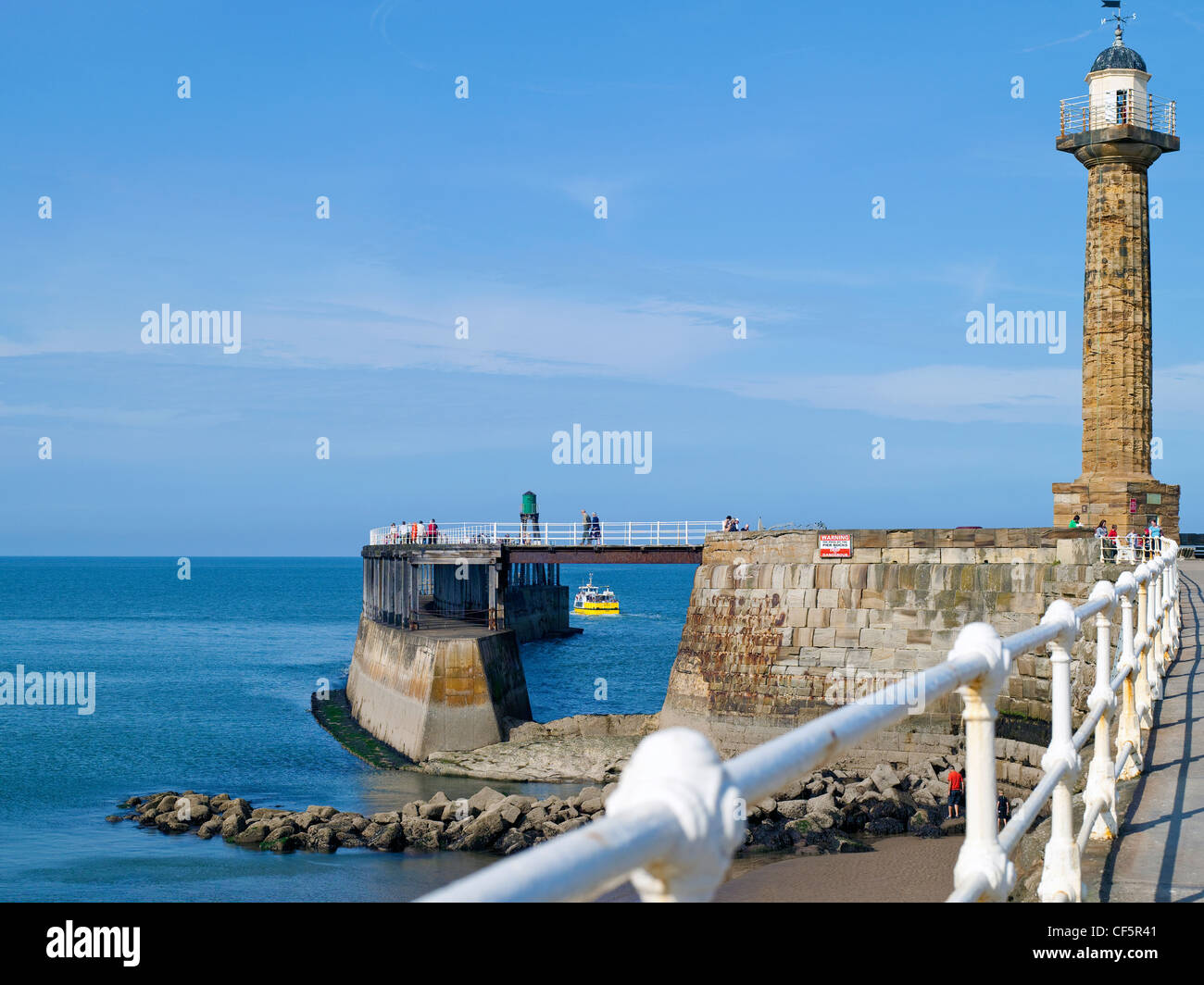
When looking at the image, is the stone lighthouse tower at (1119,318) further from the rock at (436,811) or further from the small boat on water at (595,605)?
the small boat on water at (595,605)

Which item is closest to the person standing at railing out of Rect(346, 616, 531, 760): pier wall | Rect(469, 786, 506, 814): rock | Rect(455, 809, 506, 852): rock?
Rect(455, 809, 506, 852): rock

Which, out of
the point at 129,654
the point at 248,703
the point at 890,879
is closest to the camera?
the point at 890,879

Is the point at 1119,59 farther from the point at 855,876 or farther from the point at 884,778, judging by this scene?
the point at 855,876

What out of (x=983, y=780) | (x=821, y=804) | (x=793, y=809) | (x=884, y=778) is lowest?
(x=793, y=809)

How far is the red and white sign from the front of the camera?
24.0 metres

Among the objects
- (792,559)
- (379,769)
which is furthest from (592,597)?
(792,559)

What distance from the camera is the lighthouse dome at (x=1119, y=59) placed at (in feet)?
103

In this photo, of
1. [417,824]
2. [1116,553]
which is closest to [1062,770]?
[1116,553]

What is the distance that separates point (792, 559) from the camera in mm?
24656

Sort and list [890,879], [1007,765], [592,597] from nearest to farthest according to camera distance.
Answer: [890,879] → [1007,765] → [592,597]

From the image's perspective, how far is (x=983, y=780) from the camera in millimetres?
2986

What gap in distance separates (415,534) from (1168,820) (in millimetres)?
40657

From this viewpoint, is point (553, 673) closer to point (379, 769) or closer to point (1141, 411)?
A: point (379, 769)

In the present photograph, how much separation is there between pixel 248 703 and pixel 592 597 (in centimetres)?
5423
